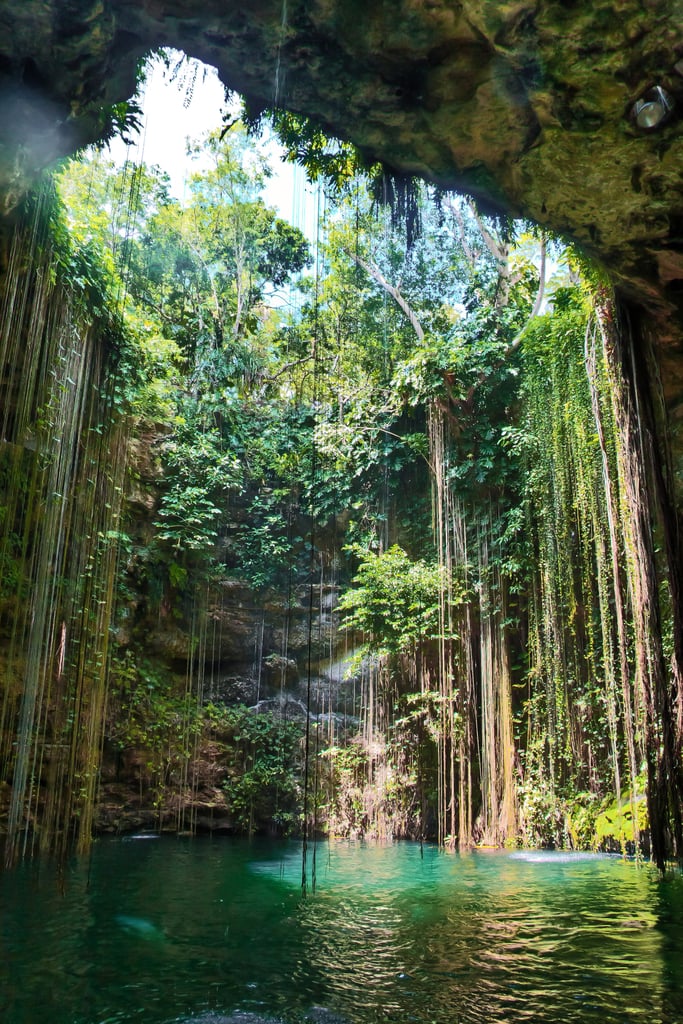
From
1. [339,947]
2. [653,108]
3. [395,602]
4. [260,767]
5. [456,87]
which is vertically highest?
[456,87]

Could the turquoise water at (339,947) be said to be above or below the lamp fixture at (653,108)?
below

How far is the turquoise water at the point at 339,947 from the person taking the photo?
8.13 ft

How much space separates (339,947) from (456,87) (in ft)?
14.9

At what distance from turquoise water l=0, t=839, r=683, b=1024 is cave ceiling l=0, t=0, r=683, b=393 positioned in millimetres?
3334

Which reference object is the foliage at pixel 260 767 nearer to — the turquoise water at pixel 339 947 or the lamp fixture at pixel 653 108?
the turquoise water at pixel 339 947

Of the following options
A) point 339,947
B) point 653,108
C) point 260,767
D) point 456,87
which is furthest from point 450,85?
point 260,767

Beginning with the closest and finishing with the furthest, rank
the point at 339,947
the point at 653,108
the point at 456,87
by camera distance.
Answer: the point at 339,947 → the point at 653,108 → the point at 456,87

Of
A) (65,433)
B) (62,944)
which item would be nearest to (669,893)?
(62,944)

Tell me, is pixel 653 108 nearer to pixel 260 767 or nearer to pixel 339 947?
pixel 339 947

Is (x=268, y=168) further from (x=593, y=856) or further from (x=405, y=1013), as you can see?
(x=405, y=1013)

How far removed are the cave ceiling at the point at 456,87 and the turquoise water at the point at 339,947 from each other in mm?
3334

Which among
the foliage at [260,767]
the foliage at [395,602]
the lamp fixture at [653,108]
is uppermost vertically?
the lamp fixture at [653,108]

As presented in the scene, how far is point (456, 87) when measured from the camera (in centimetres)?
408

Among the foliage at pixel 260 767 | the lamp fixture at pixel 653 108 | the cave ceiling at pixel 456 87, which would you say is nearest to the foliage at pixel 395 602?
the foliage at pixel 260 767
